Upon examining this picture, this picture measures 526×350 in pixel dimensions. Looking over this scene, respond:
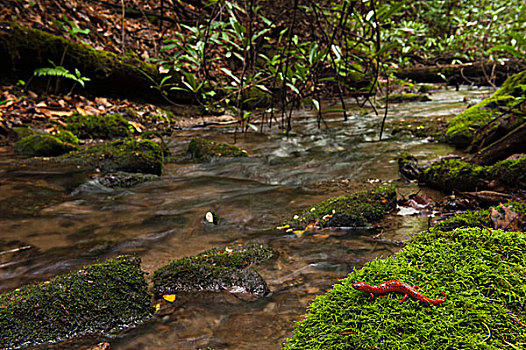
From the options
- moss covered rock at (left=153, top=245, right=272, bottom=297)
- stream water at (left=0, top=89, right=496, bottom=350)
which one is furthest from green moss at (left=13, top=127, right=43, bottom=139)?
moss covered rock at (left=153, top=245, right=272, bottom=297)

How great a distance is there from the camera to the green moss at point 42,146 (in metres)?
6.62

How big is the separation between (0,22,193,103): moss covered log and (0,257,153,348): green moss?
574cm

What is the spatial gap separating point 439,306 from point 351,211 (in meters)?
2.50

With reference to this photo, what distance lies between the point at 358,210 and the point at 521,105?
2747mm

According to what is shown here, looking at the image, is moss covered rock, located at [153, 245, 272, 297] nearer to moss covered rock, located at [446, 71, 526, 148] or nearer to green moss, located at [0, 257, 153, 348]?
green moss, located at [0, 257, 153, 348]

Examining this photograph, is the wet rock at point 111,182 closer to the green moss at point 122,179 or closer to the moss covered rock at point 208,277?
the green moss at point 122,179

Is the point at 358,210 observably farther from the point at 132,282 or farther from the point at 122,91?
the point at 122,91

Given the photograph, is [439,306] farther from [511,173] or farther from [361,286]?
[511,173]

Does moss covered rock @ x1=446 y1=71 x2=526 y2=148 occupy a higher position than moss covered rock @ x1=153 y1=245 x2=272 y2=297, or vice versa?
moss covered rock @ x1=446 y1=71 x2=526 y2=148

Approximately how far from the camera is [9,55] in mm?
8219

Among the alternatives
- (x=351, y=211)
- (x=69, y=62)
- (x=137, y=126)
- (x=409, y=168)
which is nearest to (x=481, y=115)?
(x=409, y=168)

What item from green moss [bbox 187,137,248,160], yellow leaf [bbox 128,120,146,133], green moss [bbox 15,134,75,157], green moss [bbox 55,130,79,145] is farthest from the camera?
yellow leaf [bbox 128,120,146,133]

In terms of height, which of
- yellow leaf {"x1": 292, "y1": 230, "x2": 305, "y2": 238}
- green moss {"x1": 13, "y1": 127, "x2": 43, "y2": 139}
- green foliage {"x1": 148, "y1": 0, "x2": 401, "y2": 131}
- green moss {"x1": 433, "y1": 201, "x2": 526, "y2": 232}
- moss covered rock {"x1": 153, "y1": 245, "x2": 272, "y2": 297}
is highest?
green foliage {"x1": 148, "y1": 0, "x2": 401, "y2": 131}

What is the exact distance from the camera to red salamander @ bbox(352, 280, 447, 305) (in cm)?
131
